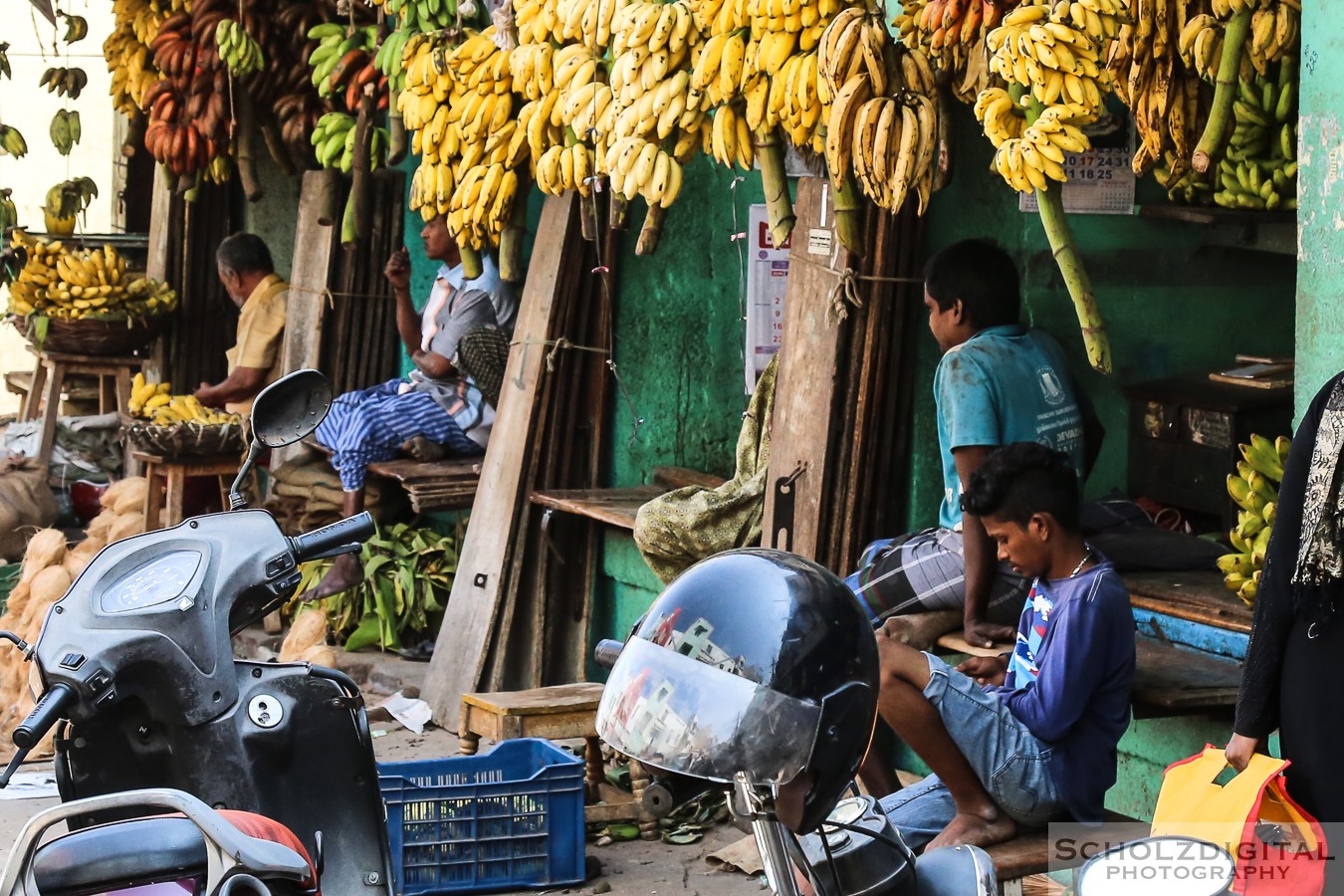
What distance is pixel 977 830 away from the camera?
131 inches

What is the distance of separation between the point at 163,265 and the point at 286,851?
308 inches

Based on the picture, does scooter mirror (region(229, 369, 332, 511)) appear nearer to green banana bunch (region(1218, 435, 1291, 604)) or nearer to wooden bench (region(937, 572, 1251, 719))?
wooden bench (region(937, 572, 1251, 719))

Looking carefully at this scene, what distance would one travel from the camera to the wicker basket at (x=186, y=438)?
7.29m

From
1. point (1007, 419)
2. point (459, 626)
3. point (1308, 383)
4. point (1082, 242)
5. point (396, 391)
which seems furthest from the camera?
point (396, 391)

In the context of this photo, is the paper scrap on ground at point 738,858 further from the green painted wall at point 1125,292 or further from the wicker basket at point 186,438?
the wicker basket at point 186,438

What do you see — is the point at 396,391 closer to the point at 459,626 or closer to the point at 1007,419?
the point at 459,626

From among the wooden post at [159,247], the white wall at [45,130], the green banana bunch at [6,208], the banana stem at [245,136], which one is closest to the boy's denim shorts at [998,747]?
the banana stem at [245,136]

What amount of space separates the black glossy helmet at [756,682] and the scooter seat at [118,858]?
489mm

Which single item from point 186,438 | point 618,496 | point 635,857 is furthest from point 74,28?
point 635,857

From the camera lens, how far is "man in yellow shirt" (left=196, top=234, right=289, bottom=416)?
311 inches

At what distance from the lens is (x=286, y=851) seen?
191 cm

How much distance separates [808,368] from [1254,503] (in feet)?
4.32

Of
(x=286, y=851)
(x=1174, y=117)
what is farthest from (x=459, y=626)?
(x=286, y=851)

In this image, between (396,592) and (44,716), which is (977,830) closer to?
(44,716)
